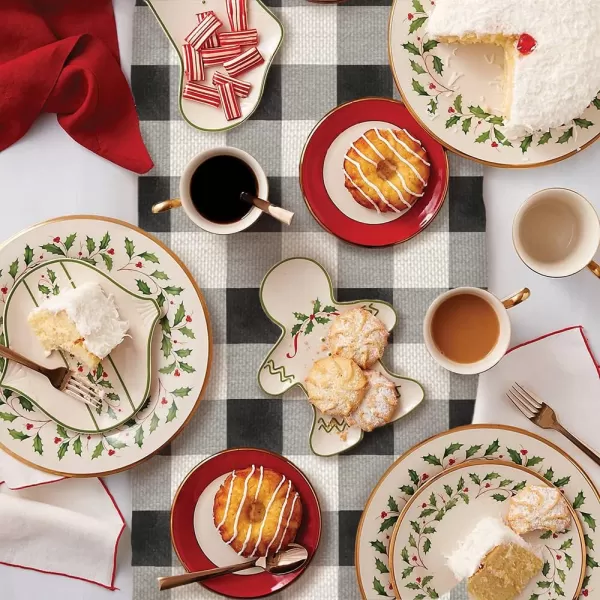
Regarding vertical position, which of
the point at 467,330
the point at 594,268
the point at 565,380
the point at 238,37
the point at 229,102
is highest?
the point at 238,37

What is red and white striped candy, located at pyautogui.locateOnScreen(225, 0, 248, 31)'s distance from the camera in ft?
3.76

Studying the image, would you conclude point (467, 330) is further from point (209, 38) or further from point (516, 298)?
point (209, 38)

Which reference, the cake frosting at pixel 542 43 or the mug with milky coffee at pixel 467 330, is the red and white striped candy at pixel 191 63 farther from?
the mug with milky coffee at pixel 467 330

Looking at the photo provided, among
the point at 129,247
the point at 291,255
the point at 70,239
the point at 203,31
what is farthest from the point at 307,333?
the point at 203,31

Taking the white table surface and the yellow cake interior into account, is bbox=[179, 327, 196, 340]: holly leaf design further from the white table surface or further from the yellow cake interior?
the yellow cake interior

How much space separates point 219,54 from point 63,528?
0.91m

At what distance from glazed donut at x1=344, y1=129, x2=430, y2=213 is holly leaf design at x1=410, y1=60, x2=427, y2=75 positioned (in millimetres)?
114

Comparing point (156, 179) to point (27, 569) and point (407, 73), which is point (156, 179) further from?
point (27, 569)

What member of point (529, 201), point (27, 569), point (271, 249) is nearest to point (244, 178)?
point (271, 249)

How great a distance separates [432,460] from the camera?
1.16 m

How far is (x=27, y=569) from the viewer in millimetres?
1244

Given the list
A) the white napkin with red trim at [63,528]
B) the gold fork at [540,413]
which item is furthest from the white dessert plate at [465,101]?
the white napkin with red trim at [63,528]

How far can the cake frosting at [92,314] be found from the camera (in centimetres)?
110

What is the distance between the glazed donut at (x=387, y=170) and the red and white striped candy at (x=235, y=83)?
0.22 meters
